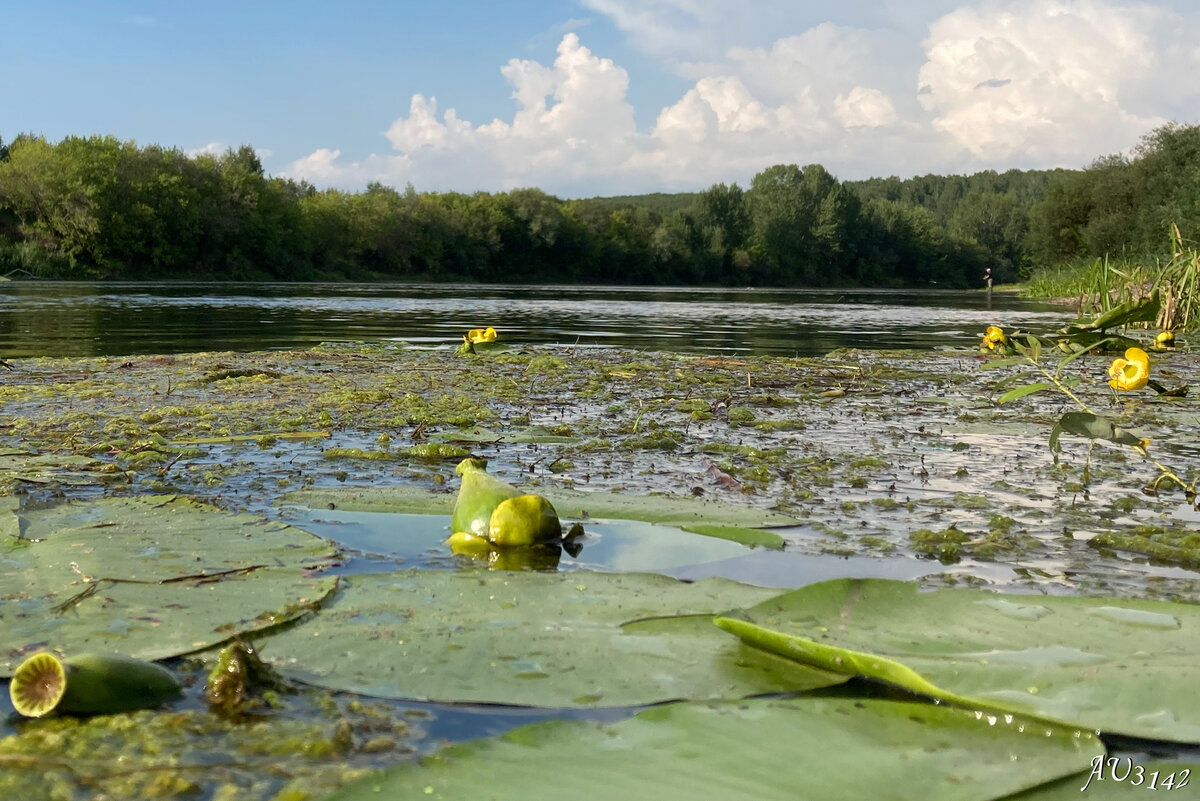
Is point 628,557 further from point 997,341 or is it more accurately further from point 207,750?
point 997,341

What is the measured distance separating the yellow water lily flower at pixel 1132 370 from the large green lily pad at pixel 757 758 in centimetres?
169

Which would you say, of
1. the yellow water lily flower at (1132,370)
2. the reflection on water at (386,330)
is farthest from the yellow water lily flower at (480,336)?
the yellow water lily flower at (1132,370)

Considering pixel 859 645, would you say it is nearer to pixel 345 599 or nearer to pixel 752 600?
pixel 752 600

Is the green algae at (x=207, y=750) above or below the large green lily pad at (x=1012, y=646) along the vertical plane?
below

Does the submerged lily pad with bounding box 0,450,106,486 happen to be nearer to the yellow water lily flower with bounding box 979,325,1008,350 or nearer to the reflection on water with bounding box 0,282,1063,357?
the yellow water lily flower with bounding box 979,325,1008,350

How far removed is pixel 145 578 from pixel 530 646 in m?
0.82

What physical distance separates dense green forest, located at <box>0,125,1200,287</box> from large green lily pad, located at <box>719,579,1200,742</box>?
1036cm

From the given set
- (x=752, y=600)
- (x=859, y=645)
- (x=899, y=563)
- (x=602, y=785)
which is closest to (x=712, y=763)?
(x=602, y=785)

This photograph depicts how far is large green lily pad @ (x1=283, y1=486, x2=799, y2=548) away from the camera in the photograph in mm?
2502

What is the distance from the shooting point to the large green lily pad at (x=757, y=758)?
1108 mm

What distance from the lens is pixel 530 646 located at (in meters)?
1.59

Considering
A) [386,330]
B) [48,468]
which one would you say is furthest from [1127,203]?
[48,468]

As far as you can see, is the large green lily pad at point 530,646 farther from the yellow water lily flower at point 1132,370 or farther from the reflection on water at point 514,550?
the yellow water lily flower at point 1132,370

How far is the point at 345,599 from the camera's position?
1.82 meters
